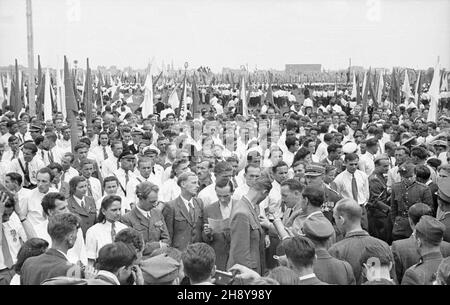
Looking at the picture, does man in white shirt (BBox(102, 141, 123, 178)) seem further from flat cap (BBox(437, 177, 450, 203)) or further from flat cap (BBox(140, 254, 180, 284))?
flat cap (BBox(140, 254, 180, 284))

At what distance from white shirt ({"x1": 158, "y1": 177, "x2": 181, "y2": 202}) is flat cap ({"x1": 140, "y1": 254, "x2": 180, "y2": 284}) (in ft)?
9.92

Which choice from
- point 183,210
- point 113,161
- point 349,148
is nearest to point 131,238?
point 183,210

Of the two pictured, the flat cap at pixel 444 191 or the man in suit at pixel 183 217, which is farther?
the man in suit at pixel 183 217

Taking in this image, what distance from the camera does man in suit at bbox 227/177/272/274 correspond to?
4605 mm

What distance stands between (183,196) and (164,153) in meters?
3.18

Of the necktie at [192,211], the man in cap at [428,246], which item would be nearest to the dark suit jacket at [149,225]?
the necktie at [192,211]

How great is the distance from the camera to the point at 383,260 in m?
3.76

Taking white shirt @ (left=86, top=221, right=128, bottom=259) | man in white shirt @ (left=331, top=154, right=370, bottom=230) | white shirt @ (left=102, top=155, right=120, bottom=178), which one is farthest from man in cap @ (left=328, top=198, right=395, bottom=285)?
white shirt @ (left=102, top=155, right=120, bottom=178)

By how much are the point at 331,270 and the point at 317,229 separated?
0.99ft

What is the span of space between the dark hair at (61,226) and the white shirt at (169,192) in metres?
2.60

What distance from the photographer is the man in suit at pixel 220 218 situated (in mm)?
5227

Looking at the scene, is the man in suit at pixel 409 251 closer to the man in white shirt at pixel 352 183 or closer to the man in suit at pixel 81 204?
the man in white shirt at pixel 352 183
